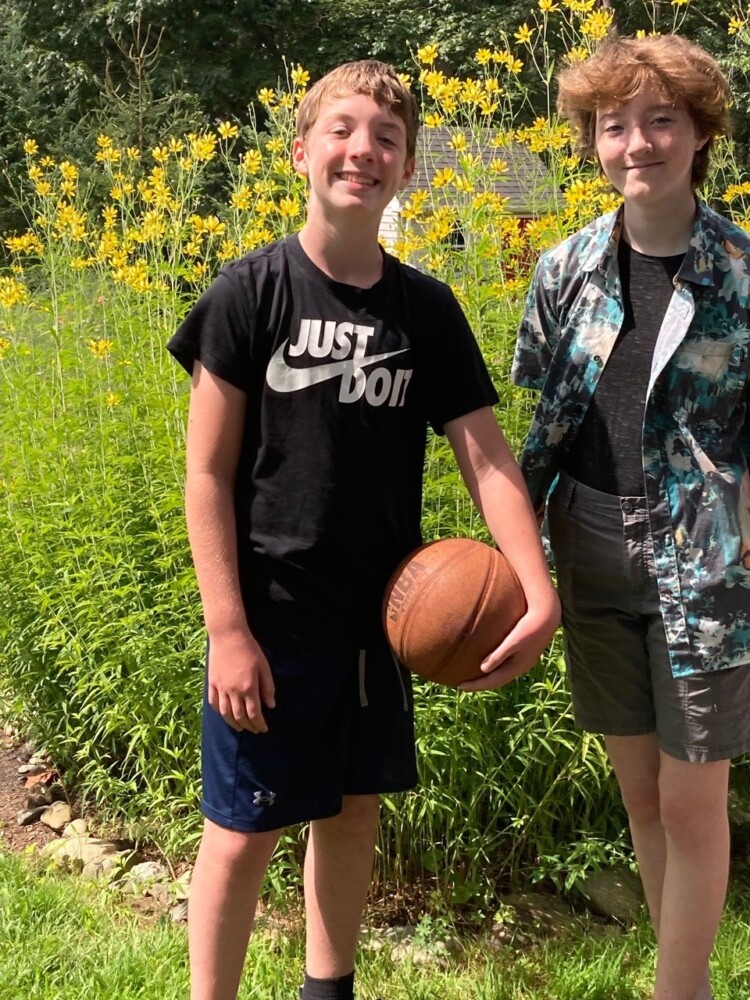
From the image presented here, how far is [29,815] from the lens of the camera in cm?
401

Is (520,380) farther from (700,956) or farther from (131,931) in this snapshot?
(131,931)

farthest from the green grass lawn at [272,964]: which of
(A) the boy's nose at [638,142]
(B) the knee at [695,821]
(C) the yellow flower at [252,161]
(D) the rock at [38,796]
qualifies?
(C) the yellow flower at [252,161]

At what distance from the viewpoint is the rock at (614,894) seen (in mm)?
3408

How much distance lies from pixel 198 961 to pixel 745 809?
216 centimetres

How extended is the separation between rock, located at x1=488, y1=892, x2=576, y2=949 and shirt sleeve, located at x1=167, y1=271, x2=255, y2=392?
2013 mm

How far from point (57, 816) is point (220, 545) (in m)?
2.27

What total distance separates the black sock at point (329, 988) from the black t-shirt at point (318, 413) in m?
0.89

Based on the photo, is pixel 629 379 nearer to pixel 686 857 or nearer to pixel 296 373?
pixel 296 373

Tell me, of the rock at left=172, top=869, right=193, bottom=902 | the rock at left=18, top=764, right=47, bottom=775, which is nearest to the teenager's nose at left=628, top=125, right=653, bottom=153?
the rock at left=172, top=869, right=193, bottom=902

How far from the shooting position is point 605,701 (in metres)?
2.57

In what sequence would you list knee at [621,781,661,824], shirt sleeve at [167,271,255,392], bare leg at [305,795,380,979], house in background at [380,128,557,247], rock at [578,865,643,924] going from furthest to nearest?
house in background at [380,128,557,247]
rock at [578,865,643,924]
knee at [621,781,661,824]
bare leg at [305,795,380,979]
shirt sleeve at [167,271,255,392]

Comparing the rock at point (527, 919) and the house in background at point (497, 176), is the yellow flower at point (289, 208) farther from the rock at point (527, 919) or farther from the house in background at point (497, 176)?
the rock at point (527, 919)

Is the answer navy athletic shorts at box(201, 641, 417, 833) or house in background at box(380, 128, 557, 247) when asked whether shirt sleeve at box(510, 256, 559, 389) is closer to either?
navy athletic shorts at box(201, 641, 417, 833)

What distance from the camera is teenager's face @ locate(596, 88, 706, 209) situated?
235 cm
